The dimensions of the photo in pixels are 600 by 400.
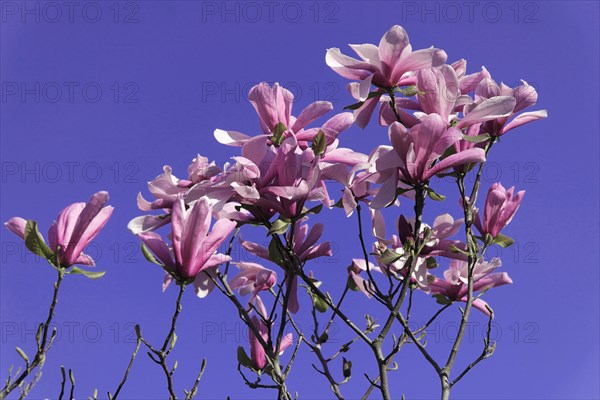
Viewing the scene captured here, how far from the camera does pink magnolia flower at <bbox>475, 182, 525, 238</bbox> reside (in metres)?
1.98

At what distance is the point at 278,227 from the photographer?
166 cm

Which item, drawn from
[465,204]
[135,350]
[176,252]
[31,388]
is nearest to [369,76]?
[465,204]

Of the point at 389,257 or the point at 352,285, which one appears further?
the point at 352,285

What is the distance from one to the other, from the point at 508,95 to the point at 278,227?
807mm

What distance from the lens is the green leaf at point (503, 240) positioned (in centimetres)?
199

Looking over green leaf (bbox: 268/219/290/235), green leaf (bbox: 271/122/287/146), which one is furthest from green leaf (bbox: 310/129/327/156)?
green leaf (bbox: 268/219/290/235)

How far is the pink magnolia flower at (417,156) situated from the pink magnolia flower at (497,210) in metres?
0.40

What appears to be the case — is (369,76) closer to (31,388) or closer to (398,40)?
(398,40)

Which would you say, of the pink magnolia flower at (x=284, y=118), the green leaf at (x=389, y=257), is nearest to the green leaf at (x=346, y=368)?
the green leaf at (x=389, y=257)

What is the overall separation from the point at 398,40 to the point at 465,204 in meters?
0.55

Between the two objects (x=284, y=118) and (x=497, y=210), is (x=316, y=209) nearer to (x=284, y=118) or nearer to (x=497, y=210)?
(x=284, y=118)

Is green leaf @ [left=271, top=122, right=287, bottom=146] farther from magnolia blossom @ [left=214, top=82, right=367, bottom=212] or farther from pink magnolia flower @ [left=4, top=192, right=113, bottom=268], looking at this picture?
pink magnolia flower @ [left=4, top=192, right=113, bottom=268]

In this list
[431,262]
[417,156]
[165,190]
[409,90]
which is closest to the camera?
[417,156]

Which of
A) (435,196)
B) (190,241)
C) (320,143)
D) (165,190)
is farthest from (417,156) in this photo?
(165,190)
